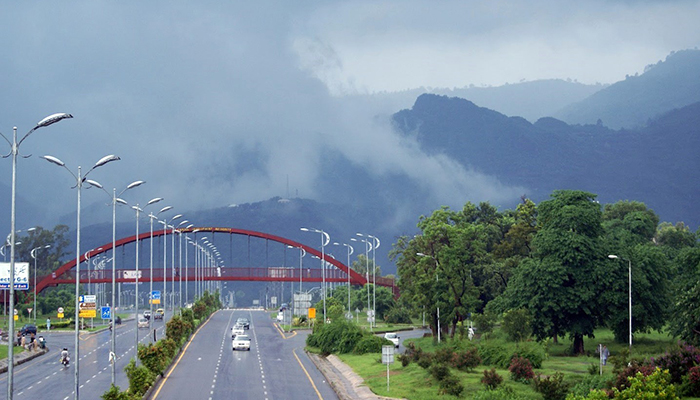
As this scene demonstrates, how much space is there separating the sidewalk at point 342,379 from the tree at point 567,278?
17116mm

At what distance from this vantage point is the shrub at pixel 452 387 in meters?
49.2

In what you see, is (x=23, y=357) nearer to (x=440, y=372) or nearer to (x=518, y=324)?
(x=518, y=324)

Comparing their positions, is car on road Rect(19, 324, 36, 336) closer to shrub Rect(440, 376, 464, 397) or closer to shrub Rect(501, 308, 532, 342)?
shrub Rect(501, 308, 532, 342)

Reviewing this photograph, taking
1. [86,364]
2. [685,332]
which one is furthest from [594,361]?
[86,364]

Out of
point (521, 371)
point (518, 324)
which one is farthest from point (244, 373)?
point (518, 324)

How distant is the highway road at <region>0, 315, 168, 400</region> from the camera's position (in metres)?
55.7

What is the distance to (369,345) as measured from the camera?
269ft

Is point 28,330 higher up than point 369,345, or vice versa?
point 369,345

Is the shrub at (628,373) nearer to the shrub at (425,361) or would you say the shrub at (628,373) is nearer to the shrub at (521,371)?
the shrub at (521,371)

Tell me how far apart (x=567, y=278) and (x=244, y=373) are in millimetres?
28462

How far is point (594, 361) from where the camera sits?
67375 millimetres

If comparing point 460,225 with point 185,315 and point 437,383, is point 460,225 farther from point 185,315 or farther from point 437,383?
point 437,383

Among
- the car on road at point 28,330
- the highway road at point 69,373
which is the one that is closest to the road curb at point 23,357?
the highway road at point 69,373

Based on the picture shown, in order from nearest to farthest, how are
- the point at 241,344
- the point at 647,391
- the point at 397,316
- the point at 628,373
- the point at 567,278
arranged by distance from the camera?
the point at 647,391 < the point at 628,373 < the point at 567,278 < the point at 241,344 < the point at 397,316
